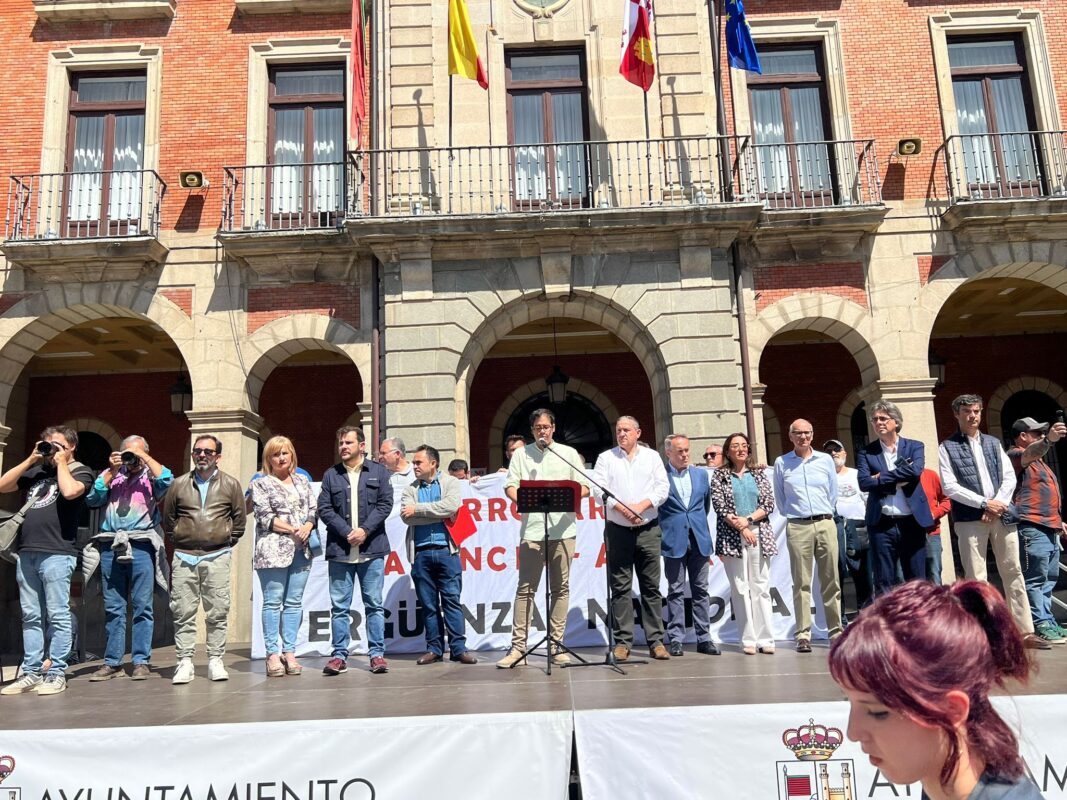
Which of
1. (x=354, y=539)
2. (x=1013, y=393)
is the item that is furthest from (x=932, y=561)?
(x=1013, y=393)

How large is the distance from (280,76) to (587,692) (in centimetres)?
1148

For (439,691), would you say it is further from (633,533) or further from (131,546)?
(131,546)

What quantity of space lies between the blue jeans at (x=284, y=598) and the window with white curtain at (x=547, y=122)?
7384 mm

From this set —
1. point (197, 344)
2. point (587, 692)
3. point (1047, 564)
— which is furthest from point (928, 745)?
point (197, 344)

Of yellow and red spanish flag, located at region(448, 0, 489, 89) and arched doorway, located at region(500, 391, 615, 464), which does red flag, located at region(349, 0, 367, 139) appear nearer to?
yellow and red spanish flag, located at region(448, 0, 489, 89)

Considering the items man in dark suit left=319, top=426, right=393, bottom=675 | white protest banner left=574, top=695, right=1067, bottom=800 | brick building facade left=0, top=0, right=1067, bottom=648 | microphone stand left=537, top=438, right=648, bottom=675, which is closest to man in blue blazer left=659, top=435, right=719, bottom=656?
microphone stand left=537, top=438, right=648, bottom=675

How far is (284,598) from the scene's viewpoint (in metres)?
6.61

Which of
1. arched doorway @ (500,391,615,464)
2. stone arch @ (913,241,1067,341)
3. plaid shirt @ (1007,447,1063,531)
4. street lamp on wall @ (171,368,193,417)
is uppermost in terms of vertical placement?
stone arch @ (913,241,1067,341)

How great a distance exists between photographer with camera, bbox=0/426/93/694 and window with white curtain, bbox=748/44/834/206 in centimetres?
1005

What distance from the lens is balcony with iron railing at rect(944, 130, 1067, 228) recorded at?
38.9 feet

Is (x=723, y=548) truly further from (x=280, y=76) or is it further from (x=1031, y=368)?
(x=1031, y=368)

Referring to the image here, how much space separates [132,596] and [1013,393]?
49.3ft

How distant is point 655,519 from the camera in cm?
684

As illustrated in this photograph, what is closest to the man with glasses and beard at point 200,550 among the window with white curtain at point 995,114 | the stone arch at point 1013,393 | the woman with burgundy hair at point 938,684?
the woman with burgundy hair at point 938,684
